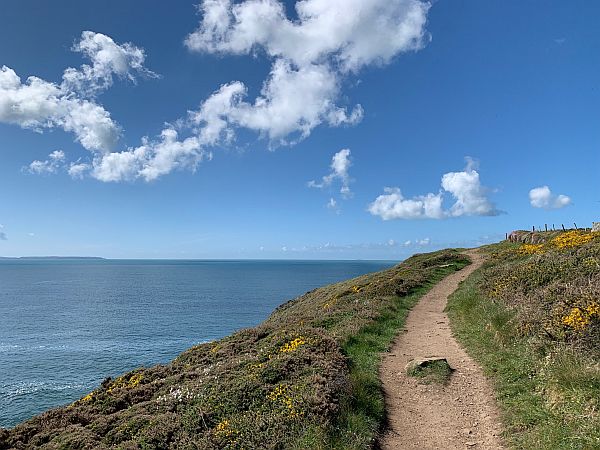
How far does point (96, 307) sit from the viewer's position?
316 feet

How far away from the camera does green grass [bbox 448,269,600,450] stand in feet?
27.1

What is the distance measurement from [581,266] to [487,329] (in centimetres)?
556

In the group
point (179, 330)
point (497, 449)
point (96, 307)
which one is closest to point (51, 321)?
point (96, 307)

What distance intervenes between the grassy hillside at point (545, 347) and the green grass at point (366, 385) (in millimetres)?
3060

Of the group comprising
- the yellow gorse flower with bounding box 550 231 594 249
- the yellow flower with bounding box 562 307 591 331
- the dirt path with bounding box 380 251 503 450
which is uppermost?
the yellow gorse flower with bounding box 550 231 594 249

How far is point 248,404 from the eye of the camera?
38.2 ft

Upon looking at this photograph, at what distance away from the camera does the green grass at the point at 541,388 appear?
27.1 feet

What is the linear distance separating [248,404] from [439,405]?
17.8 ft

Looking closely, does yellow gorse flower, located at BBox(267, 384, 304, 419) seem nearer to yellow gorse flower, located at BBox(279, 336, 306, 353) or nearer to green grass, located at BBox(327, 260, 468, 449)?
green grass, located at BBox(327, 260, 468, 449)

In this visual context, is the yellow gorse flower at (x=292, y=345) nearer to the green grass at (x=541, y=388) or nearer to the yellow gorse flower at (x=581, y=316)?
the green grass at (x=541, y=388)

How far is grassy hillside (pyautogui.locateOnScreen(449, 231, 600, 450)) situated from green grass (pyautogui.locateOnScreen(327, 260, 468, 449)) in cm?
306

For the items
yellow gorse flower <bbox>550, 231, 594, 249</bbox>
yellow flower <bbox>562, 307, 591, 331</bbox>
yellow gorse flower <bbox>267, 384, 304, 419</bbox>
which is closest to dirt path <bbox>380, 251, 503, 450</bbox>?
yellow gorse flower <bbox>267, 384, 304, 419</bbox>

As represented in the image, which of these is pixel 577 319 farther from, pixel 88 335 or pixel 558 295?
pixel 88 335

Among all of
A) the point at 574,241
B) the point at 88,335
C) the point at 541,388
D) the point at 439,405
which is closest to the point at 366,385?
the point at 439,405
